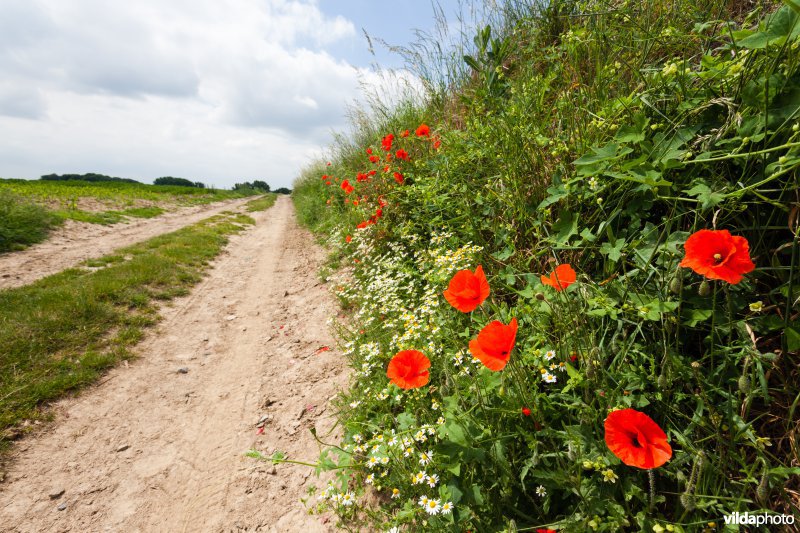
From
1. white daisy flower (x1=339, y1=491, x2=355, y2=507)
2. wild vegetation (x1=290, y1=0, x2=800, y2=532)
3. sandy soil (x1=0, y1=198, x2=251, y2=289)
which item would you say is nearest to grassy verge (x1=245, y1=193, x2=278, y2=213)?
sandy soil (x1=0, y1=198, x2=251, y2=289)

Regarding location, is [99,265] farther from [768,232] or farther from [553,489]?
[768,232]

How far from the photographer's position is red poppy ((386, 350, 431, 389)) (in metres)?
1.64

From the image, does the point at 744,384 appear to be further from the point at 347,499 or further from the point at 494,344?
the point at 347,499

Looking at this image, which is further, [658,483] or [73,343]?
[73,343]

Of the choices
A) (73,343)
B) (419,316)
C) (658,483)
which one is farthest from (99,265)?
(658,483)

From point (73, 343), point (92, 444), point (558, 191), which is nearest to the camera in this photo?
point (558, 191)

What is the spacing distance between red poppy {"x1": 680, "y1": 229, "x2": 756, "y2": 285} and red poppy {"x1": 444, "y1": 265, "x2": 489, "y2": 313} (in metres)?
0.71

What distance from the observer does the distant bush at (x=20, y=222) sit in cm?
779

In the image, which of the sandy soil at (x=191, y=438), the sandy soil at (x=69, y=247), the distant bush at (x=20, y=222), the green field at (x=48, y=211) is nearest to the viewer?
the sandy soil at (x=191, y=438)

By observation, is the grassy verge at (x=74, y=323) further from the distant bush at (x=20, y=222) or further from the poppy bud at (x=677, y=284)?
the poppy bud at (x=677, y=284)

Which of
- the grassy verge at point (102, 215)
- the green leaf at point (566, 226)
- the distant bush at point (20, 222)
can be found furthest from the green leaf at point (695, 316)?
the grassy verge at point (102, 215)

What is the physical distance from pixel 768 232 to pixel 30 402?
5465 mm

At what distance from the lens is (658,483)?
1.39 m
